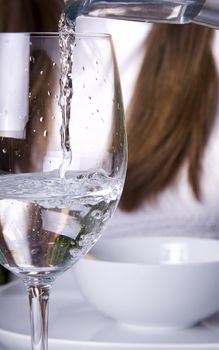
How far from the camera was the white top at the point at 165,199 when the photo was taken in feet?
4.41

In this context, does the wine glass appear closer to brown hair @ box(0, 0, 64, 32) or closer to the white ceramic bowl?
the white ceramic bowl

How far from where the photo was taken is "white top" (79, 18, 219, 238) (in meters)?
1.34

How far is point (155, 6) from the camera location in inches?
23.7

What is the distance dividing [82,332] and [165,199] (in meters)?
0.71

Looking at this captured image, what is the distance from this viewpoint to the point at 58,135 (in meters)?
0.56

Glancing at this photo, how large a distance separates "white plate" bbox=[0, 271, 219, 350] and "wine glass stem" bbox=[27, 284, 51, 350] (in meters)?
0.09

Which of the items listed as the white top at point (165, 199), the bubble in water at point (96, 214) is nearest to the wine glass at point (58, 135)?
the bubble in water at point (96, 214)

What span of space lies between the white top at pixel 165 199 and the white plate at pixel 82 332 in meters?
0.52

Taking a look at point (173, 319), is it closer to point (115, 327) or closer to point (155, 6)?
point (115, 327)

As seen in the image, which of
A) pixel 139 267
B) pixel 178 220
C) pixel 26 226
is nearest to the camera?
pixel 26 226

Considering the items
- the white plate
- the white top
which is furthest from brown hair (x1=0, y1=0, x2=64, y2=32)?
→ the white plate

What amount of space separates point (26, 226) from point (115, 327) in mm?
202

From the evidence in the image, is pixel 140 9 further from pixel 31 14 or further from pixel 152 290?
pixel 31 14

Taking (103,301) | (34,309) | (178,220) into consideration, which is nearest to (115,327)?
(103,301)
